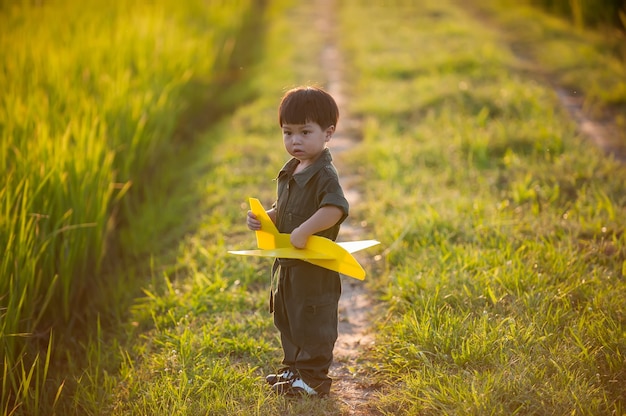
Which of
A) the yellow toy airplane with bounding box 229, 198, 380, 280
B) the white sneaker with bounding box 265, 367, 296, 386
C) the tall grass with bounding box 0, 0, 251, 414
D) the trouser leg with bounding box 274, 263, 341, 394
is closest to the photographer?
the yellow toy airplane with bounding box 229, 198, 380, 280

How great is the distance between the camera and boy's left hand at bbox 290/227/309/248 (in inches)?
80.8

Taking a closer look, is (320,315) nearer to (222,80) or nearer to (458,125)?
(458,125)

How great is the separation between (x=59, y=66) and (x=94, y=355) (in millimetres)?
2323

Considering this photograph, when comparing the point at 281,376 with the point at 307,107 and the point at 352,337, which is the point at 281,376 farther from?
the point at 307,107

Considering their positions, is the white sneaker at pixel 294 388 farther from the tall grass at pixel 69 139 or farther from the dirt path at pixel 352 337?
the tall grass at pixel 69 139

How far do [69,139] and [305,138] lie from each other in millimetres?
1804

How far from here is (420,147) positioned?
180 inches

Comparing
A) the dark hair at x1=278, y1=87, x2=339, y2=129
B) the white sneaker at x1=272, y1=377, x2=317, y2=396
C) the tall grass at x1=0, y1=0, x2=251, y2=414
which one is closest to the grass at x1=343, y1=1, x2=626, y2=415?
the white sneaker at x1=272, y1=377, x2=317, y2=396

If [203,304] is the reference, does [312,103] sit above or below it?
above

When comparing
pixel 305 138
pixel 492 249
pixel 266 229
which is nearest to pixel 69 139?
pixel 266 229

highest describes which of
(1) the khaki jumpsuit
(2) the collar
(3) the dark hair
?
(3) the dark hair

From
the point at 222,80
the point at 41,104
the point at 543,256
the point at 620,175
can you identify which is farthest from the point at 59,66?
the point at 620,175

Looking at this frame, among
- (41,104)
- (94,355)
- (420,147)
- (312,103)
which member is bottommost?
(94,355)

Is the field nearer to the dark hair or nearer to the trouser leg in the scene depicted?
the trouser leg
